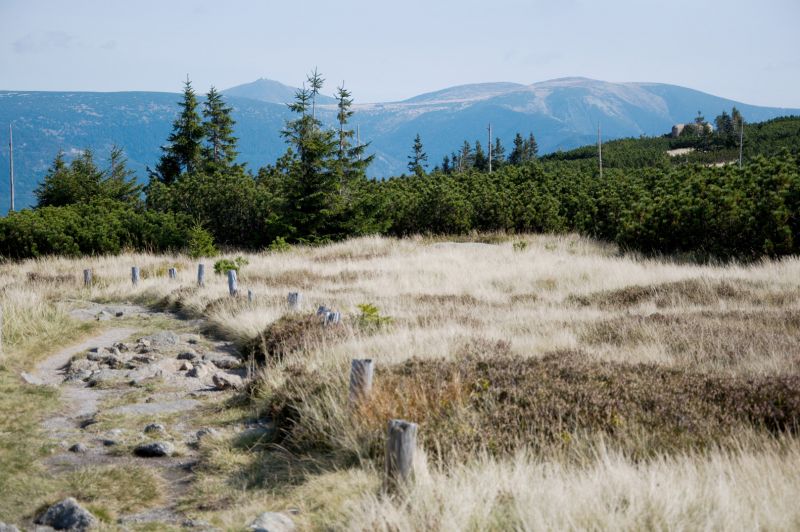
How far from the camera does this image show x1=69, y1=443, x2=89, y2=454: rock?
6549 millimetres

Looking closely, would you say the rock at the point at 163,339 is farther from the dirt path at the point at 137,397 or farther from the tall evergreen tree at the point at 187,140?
the tall evergreen tree at the point at 187,140

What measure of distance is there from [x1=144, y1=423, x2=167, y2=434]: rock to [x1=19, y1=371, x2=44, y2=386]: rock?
2.81 m

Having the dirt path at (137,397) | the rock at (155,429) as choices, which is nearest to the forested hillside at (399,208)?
the dirt path at (137,397)

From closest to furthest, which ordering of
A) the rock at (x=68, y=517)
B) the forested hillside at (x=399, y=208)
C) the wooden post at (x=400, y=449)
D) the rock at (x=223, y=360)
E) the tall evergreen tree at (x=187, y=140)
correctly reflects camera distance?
the wooden post at (x=400, y=449)
the rock at (x=68, y=517)
the rock at (x=223, y=360)
the forested hillside at (x=399, y=208)
the tall evergreen tree at (x=187, y=140)

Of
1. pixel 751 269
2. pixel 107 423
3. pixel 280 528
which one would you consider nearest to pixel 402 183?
pixel 751 269

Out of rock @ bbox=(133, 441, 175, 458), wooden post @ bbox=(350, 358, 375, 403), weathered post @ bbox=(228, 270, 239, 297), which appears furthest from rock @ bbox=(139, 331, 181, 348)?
wooden post @ bbox=(350, 358, 375, 403)

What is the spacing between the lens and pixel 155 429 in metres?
7.17

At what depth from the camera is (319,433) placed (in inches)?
245

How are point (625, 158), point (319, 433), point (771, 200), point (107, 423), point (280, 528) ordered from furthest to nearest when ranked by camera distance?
point (625, 158)
point (771, 200)
point (107, 423)
point (319, 433)
point (280, 528)

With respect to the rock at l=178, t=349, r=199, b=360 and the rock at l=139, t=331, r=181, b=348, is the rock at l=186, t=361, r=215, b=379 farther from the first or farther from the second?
the rock at l=139, t=331, r=181, b=348

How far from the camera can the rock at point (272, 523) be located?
4352mm

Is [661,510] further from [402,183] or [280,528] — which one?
[402,183]

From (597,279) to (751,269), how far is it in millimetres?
3369

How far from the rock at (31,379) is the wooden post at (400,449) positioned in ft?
21.5
